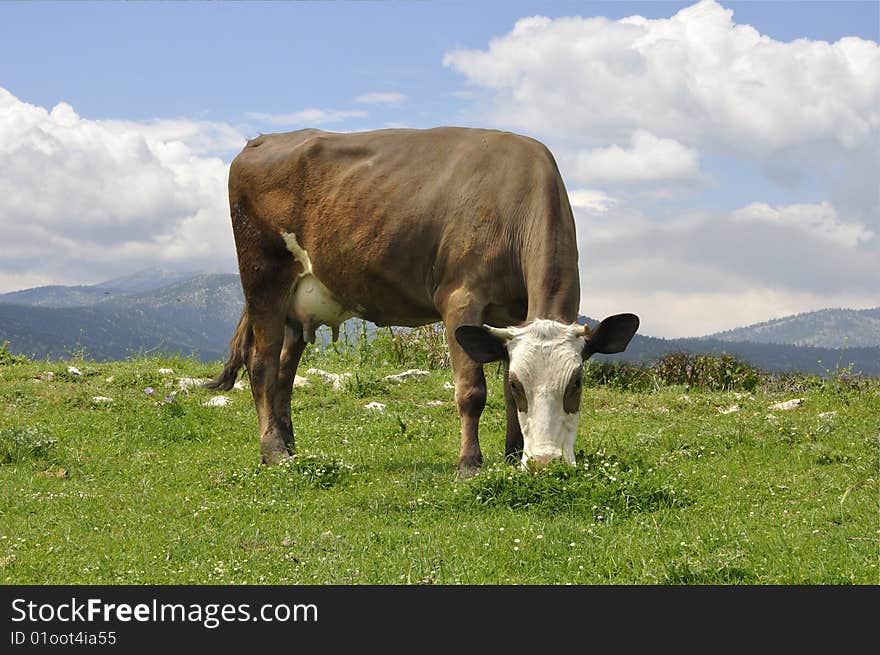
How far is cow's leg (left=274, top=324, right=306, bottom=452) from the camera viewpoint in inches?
474

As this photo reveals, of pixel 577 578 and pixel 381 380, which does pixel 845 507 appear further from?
pixel 381 380

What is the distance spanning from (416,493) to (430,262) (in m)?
2.52

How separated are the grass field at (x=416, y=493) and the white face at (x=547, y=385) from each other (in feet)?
0.99

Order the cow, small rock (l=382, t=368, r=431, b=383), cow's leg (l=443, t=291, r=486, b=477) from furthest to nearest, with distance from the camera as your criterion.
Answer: small rock (l=382, t=368, r=431, b=383) → cow's leg (l=443, t=291, r=486, b=477) → the cow

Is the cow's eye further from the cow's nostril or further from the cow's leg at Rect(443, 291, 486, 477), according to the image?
the cow's leg at Rect(443, 291, 486, 477)

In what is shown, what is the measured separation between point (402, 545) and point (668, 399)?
8.56 m

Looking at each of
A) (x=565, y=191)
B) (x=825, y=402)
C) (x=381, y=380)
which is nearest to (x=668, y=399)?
(x=825, y=402)

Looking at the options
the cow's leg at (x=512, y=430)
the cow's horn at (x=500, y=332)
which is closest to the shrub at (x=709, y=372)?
the cow's leg at (x=512, y=430)

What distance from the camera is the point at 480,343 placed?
9312mm

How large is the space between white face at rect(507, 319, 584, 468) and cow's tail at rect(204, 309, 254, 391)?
4.72 meters

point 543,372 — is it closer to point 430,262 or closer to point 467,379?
point 467,379

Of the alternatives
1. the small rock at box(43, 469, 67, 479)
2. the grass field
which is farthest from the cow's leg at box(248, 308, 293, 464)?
the small rock at box(43, 469, 67, 479)

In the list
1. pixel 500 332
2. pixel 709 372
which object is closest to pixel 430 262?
pixel 500 332

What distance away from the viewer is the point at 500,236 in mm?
10062
